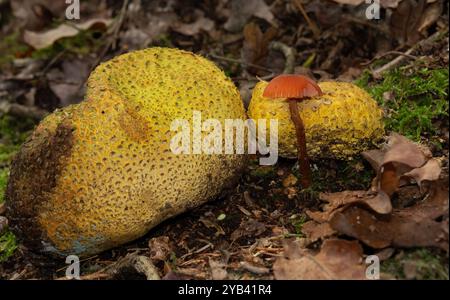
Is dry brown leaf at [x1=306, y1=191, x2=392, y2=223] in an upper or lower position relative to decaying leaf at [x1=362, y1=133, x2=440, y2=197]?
lower

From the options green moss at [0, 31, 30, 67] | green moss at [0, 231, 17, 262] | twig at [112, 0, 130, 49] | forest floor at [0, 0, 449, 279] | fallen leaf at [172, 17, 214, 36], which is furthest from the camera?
green moss at [0, 31, 30, 67]

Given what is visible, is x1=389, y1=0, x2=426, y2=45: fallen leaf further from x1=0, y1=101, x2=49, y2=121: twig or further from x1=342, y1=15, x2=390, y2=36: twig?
x1=0, y1=101, x2=49, y2=121: twig

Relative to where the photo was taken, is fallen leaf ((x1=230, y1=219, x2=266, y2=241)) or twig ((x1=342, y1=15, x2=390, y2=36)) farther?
twig ((x1=342, y1=15, x2=390, y2=36))

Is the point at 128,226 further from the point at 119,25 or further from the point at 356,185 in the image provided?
the point at 119,25

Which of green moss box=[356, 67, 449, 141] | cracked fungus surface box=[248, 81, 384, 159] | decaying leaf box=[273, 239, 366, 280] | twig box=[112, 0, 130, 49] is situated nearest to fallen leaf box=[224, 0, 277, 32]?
twig box=[112, 0, 130, 49]

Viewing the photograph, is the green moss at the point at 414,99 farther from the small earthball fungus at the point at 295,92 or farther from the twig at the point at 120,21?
the twig at the point at 120,21

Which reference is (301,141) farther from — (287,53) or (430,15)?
(287,53)
